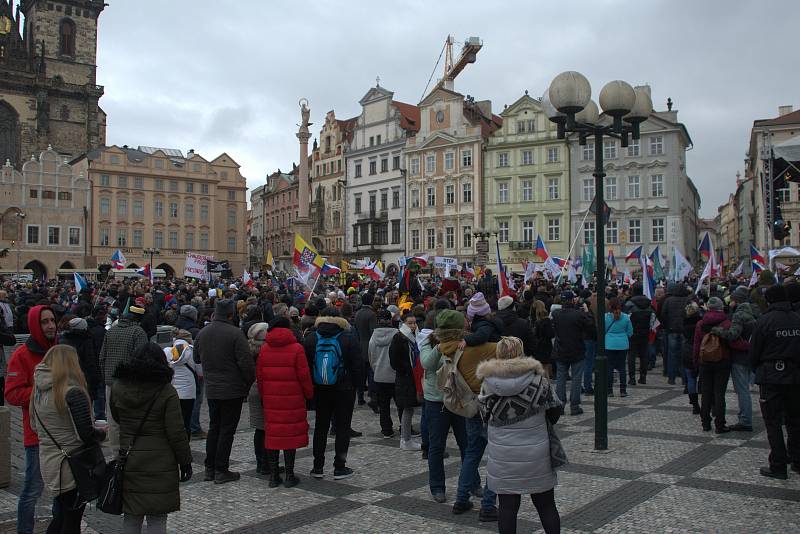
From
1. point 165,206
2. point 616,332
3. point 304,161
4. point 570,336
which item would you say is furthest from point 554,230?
point 570,336

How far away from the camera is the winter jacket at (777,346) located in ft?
23.8

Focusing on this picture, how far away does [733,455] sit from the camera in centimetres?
829

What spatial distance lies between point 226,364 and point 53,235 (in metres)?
64.4

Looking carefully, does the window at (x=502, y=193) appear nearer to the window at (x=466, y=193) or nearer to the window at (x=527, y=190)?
the window at (x=527, y=190)

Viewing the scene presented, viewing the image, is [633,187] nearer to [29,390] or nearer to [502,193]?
[502,193]

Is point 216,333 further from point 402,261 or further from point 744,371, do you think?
point 402,261

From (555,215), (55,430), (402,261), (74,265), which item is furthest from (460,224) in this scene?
(55,430)

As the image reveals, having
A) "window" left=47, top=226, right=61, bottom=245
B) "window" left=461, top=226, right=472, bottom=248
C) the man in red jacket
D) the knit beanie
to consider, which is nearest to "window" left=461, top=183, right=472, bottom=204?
"window" left=461, top=226, right=472, bottom=248

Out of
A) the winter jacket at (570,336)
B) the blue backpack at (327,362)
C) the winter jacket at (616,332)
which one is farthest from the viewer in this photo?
the winter jacket at (616,332)

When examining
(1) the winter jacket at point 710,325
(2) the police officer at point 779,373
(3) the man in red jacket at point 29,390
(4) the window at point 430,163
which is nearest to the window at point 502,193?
(4) the window at point 430,163

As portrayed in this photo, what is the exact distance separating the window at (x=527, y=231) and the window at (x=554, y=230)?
1.47 meters

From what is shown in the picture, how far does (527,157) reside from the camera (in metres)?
55.3

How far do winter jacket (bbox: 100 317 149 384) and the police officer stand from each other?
6954 mm

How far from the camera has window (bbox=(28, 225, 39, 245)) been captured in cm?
6347
